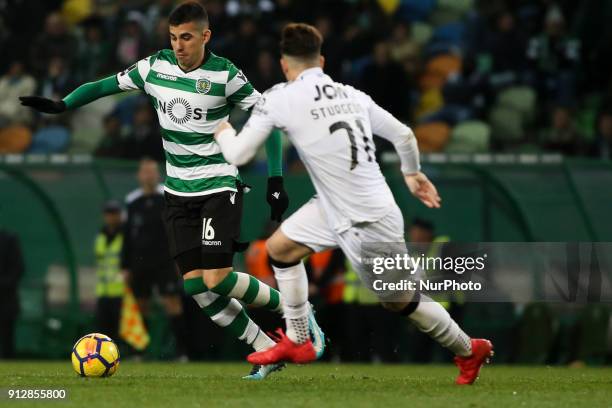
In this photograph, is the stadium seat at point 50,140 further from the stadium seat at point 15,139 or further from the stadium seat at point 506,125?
the stadium seat at point 506,125

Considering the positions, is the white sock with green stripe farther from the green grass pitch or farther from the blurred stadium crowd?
the blurred stadium crowd

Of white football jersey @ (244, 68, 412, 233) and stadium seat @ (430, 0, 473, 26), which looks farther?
stadium seat @ (430, 0, 473, 26)

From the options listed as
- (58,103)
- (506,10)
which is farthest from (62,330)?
(506,10)

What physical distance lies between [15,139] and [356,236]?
1065 centimetres

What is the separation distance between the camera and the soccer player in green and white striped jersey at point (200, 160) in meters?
9.59

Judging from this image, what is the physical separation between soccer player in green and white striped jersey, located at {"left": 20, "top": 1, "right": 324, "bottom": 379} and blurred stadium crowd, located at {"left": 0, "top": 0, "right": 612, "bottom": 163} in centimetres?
648

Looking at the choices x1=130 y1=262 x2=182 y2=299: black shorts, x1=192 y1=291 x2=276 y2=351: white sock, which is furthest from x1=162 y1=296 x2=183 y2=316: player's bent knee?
x1=192 y1=291 x2=276 y2=351: white sock

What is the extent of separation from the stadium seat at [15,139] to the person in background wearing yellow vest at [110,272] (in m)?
3.89

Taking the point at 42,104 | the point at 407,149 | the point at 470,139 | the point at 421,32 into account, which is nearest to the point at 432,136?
the point at 470,139

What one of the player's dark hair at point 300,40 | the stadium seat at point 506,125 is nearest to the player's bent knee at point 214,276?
the player's dark hair at point 300,40

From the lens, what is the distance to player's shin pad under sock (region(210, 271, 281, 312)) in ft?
31.6

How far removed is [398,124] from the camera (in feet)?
27.6

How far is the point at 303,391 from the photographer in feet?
27.9

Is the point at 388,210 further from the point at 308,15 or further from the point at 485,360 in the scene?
the point at 308,15
